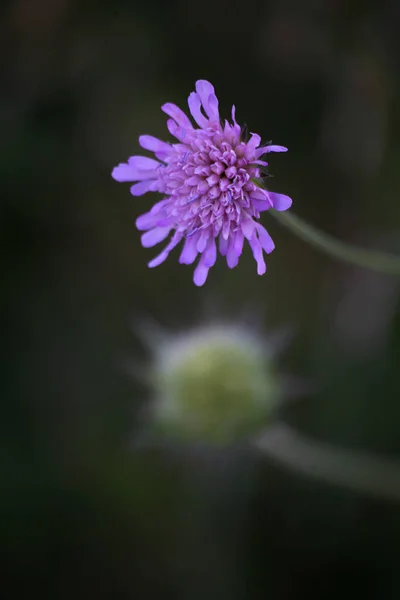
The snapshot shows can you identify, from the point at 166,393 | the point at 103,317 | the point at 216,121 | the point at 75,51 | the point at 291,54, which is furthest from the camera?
the point at 103,317

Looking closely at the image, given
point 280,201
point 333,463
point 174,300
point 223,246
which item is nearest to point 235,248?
point 223,246

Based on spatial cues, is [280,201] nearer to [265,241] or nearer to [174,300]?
[265,241]

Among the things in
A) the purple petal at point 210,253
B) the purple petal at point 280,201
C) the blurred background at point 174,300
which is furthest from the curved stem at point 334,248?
the blurred background at point 174,300

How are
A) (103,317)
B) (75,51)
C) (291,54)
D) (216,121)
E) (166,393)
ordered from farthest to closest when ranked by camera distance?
(103,317), (75,51), (291,54), (166,393), (216,121)

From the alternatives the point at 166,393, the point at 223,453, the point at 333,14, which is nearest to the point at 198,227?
the point at 166,393

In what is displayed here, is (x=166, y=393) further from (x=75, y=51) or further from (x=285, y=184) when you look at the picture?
(x=75, y=51)

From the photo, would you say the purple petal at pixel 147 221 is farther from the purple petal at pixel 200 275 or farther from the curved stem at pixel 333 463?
the curved stem at pixel 333 463
